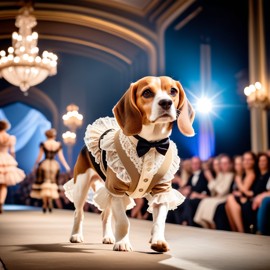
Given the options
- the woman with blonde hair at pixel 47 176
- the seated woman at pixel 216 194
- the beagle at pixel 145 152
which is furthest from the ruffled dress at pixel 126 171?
the woman with blonde hair at pixel 47 176

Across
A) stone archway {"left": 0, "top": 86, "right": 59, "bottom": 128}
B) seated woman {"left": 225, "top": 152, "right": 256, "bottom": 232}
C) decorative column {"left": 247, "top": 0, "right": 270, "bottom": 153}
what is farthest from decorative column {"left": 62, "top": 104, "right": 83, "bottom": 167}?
seated woman {"left": 225, "top": 152, "right": 256, "bottom": 232}

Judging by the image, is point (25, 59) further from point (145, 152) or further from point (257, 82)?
point (145, 152)

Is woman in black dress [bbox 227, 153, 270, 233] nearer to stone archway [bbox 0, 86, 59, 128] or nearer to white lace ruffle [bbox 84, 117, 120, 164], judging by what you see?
white lace ruffle [bbox 84, 117, 120, 164]

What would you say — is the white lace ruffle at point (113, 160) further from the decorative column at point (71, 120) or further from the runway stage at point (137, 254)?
the decorative column at point (71, 120)

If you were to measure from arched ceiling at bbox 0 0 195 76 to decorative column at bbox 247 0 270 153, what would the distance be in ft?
6.78

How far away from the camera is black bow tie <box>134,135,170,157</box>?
3.25 m

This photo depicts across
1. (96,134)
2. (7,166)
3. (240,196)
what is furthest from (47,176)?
(96,134)

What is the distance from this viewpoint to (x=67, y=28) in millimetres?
14469

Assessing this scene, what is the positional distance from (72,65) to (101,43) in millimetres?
3680

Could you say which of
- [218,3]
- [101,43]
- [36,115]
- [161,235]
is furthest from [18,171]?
[36,115]

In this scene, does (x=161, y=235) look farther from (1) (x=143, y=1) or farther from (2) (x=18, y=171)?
(1) (x=143, y=1)

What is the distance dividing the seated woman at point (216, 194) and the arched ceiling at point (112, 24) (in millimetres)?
5584

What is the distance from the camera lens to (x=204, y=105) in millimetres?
11773

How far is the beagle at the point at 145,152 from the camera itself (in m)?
3.14
